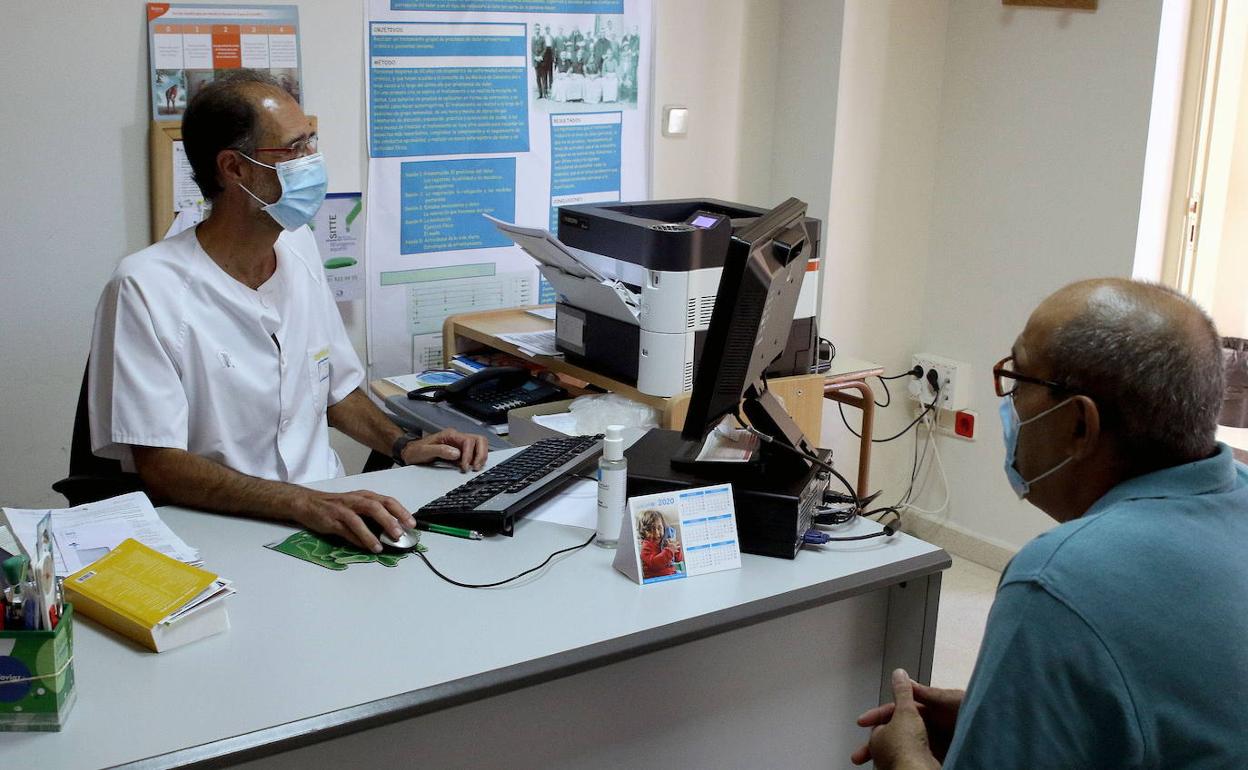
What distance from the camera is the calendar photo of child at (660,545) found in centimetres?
171

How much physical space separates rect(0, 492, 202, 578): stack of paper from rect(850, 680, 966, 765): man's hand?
0.97 meters

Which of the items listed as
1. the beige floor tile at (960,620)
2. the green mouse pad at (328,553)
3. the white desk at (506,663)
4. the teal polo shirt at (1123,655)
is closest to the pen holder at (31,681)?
the white desk at (506,663)

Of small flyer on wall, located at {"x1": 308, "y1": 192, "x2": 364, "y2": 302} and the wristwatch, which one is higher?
small flyer on wall, located at {"x1": 308, "y1": 192, "x2": 364, "y2": 302}

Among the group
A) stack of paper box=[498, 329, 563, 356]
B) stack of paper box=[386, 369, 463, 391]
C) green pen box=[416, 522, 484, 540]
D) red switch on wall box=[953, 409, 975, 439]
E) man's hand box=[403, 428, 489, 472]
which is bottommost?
red switch on wall box=[953, 409, 975, 439]

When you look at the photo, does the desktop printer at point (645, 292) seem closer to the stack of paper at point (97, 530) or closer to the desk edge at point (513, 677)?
the desk edge at point (513, 677)

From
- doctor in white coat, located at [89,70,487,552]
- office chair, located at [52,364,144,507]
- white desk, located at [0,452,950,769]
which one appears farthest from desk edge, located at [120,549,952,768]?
office chair, located at [52,364,144,507]

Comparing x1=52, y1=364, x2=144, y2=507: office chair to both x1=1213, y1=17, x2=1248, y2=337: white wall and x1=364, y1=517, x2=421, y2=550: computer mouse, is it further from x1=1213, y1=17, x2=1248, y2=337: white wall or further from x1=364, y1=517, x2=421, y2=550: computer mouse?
x1=1213, y1=17, x2=1248, y2=337: white wall

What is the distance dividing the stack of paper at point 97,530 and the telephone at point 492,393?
94 cm

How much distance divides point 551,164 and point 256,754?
89.8 inches

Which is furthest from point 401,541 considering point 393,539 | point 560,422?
point 560,422

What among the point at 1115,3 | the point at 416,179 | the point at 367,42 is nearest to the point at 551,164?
the point at 416,179

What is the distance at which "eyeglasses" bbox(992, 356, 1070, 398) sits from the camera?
51.0 inches

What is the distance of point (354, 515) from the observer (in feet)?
5.89

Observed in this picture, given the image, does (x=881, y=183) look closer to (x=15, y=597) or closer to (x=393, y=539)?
(x=393, y=539)
